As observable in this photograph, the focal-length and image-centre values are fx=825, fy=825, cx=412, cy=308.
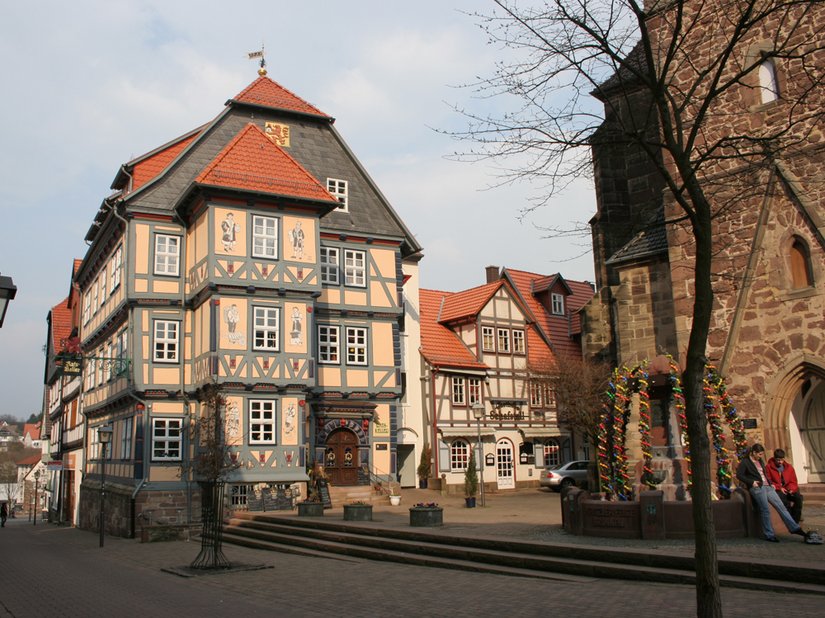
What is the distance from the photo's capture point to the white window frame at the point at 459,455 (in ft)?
120

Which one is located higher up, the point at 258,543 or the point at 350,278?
the point at 350,278

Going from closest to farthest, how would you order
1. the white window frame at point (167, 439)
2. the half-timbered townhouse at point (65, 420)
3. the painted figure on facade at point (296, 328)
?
1. the painted figure on facade at point (296, 328)
2. the white window frame at point (167, 439)
3. the half-timbered townhouse at point (65, 420)

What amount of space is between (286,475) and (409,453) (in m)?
11.9

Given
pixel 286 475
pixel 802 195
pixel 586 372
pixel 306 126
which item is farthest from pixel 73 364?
pixel 802 195

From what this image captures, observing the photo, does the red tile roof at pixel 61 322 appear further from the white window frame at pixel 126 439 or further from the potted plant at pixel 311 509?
the potted plant at pixel 311 509

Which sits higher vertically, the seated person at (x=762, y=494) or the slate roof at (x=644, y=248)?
the slate roof at (x=644, y=248)

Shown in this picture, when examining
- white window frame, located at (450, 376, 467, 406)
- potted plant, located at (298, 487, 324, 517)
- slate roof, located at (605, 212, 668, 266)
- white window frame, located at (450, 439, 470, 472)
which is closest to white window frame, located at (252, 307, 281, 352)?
potted plant, located at (298, 487, 324, 517)

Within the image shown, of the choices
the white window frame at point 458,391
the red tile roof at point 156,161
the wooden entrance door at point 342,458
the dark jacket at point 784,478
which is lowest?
the dark jacket at point 784,478

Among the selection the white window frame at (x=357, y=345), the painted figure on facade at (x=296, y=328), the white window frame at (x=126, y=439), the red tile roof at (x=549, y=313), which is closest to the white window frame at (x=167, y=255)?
the painted figure on facade at (x=296, y=328)

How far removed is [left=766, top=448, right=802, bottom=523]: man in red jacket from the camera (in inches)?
497

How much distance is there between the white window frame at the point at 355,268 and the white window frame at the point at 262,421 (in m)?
6.20

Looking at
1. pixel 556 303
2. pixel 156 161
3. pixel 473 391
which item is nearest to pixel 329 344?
pixel 156 161

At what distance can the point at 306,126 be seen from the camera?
31750mm

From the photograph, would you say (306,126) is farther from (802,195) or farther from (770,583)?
(770,583)
